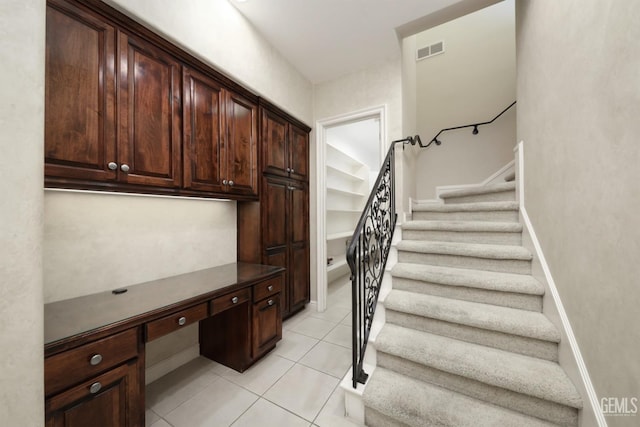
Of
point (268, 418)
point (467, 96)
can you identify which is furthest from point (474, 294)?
point (467, 96)

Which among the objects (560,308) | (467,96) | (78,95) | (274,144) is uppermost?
(467,96)

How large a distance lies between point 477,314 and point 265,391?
1587 millimetres

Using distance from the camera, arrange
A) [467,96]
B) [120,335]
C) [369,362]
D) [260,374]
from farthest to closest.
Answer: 1. [467,96]
2. [260,374]
3. [369,362]
4. [120,335]

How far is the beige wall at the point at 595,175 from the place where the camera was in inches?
32.1

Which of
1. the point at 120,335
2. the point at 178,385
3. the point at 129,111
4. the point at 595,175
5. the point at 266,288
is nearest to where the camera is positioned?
the point at 595,175

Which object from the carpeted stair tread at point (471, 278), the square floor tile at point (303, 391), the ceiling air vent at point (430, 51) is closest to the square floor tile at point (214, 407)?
the square floor tile at point (303, 391)

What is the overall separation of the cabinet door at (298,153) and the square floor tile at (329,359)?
192cm

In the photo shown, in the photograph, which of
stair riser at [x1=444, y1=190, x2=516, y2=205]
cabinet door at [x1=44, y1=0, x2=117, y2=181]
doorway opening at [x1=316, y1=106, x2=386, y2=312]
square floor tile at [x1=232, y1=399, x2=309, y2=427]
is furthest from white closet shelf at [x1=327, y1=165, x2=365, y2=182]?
square floor tile at [x1=232, y1=399, x2=309, y2=427]

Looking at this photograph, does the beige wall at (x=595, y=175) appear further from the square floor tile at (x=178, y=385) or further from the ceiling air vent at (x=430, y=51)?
the ceiling air vent at (x=430, y=51)

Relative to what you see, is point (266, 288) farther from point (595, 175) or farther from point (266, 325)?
point (595, 175)

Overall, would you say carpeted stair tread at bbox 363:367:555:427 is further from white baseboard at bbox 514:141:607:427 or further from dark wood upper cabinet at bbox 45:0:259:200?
dark wood upper cabinet at bbox 45:0:259:200

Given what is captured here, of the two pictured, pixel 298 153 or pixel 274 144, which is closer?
pixel 274 144

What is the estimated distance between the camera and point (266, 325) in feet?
6.63

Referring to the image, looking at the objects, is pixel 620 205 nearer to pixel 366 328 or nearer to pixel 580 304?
pixel 580 304
